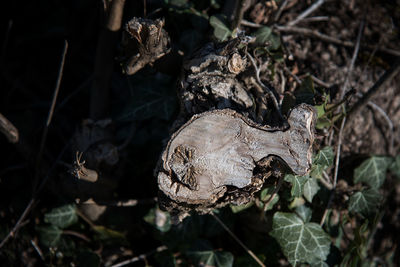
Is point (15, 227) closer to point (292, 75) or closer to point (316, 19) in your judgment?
point (292, 75)

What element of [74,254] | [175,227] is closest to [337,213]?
[175,227]

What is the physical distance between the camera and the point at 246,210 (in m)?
1.34

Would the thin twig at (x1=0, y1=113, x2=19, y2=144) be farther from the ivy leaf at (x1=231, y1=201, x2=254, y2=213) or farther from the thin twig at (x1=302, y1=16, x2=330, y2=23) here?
the thin twig at (x1=302, y1=16, x2=330, y2=23)

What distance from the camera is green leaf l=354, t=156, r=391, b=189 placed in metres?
1.41

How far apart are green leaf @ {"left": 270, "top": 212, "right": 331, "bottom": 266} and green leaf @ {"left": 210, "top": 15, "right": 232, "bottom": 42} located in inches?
30.8

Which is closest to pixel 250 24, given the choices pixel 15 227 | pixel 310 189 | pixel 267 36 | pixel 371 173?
pixel 267 36

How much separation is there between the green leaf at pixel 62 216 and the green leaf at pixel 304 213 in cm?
104

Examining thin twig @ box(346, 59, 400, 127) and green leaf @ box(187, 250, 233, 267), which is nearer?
thin twig @ box(346, 59, 400, 127)

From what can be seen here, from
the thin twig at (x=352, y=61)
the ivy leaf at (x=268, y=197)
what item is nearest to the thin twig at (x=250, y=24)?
the thin twig at (x=352, y=61)

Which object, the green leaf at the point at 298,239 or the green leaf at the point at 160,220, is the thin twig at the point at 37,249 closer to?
the green leaf at the point at 160,220

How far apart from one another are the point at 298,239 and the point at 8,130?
1.27m

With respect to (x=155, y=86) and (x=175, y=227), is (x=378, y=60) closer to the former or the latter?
(x=155, y=86)

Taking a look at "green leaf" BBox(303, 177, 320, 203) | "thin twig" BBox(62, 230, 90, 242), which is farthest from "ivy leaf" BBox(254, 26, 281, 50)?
"thin twig" BBox(62, 230, 90, 242)

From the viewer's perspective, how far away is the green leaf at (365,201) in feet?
4.29
